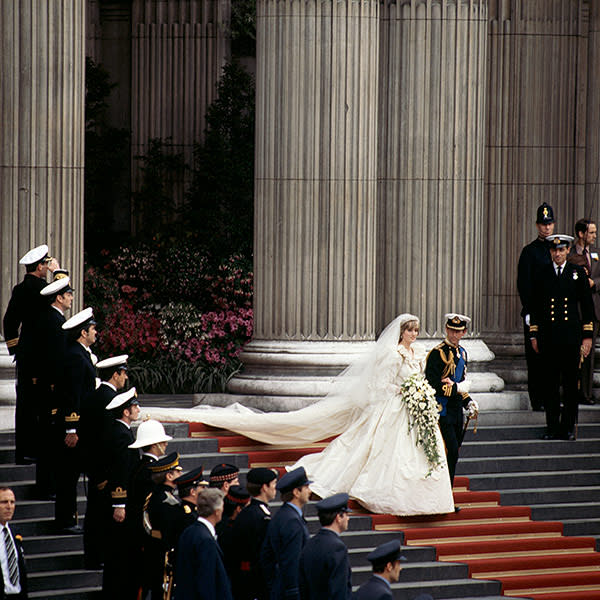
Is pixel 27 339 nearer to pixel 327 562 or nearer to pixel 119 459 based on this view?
pixel 119 459

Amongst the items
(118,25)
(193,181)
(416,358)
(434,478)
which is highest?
(118,25)

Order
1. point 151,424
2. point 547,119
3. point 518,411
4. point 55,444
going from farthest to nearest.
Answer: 1. point 547,119
2. point 518,411
3. point 55,444
4. point 151,424

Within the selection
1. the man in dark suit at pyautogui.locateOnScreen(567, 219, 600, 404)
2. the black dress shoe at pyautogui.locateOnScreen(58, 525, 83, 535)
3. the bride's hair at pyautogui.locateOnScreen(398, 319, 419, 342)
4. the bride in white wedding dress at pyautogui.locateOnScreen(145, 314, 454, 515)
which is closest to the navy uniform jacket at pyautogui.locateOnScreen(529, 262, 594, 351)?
the man in dark suit at pyautogui.locateOnScreen(567, 219, 600, 404)

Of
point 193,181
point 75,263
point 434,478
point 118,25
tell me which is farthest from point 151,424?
point 118,25

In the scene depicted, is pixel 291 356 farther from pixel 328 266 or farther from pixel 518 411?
pixel 518 411

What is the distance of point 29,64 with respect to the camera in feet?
51.0

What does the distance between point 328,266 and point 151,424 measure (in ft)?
16.3

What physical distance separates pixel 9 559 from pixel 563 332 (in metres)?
7.29

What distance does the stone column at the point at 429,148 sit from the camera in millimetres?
16891


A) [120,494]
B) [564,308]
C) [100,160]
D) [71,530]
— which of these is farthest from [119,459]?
[100,160]

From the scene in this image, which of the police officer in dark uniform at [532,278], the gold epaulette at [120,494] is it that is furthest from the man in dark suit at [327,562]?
the police officer in dark uniform at [532,278]

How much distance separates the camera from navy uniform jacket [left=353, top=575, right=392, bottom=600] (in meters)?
8.47

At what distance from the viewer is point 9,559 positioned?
10719 millimetres

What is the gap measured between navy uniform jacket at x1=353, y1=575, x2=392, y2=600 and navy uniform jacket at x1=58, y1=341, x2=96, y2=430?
5227 millimetres
